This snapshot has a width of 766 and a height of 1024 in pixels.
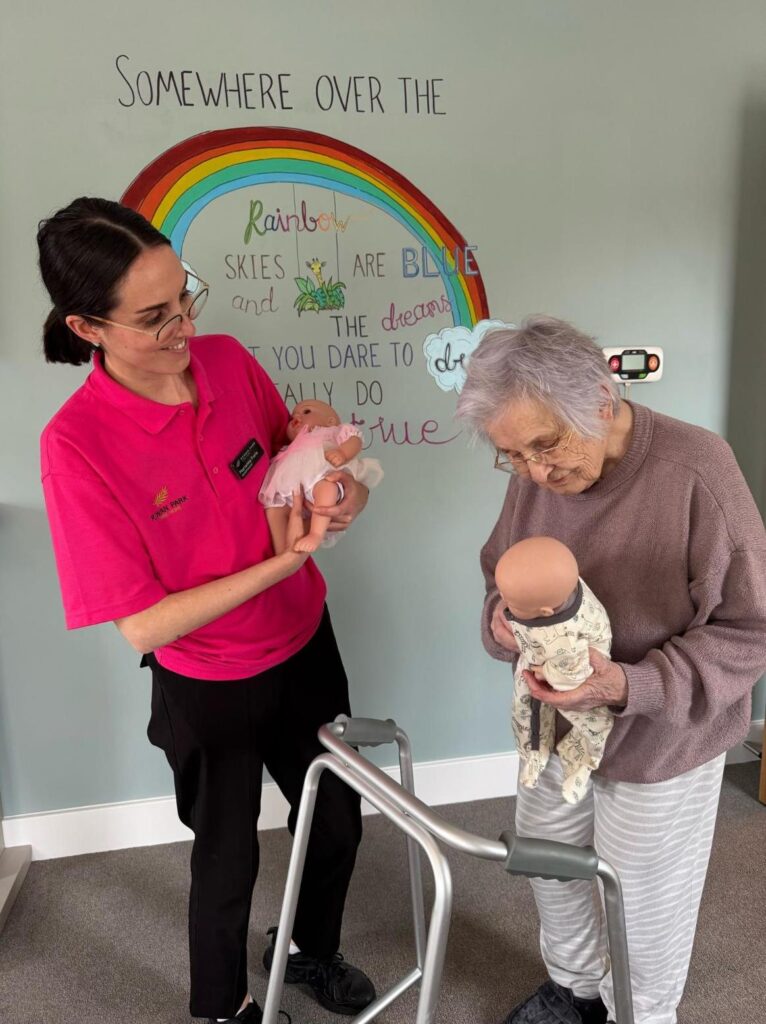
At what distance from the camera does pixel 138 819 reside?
7.72 ft

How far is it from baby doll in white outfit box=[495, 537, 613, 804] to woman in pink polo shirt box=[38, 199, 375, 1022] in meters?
0.43

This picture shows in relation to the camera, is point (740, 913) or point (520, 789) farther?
point (740, 913)

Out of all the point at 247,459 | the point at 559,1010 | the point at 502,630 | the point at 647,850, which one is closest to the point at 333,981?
the point at 559,1010

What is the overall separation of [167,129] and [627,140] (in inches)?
49.7

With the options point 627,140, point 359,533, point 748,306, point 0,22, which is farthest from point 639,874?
point 0,22

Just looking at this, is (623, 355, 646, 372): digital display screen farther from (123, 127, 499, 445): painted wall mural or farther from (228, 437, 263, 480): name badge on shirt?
(228, 437, 263, 480): name badge on shirt

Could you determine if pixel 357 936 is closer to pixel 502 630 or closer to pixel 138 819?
pixel 138 819

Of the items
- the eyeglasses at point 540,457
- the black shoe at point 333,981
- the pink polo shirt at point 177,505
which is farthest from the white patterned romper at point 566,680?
the black shoe at point 333,981

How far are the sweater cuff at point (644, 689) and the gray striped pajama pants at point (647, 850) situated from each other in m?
0.20

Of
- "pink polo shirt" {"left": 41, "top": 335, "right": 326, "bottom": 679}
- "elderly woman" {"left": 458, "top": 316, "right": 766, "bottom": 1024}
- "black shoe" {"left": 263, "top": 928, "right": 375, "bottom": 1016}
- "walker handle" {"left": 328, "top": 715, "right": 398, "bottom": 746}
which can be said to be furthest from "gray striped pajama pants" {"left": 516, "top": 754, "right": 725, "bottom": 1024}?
"pink polo shirt" {"left": 41, "top": 335, "right": 326, "bottom": 679}

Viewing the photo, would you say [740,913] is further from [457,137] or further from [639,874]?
[457,137]

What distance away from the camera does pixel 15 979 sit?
1.86m

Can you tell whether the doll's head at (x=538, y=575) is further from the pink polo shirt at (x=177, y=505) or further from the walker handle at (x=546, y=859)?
the pink polo shirt at (x=177, y=505)

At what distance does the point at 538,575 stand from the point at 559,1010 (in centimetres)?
109
